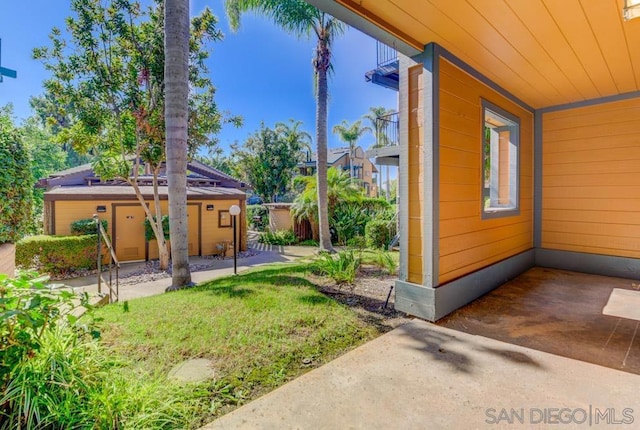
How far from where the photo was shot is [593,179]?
518 centimetres

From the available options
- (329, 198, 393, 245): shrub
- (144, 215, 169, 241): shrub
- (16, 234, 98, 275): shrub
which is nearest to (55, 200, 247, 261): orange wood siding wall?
(144, 215, 169, 241): shrub

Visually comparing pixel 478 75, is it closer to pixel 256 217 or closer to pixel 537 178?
pixel 537 178

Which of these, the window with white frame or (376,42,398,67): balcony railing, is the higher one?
(376,42,398,67): balcony railing

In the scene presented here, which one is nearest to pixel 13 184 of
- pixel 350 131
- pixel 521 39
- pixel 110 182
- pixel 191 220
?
pixel 521 39

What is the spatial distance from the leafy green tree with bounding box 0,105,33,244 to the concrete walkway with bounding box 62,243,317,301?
10.3 feet

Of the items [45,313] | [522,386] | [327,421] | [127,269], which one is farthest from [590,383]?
[127,269]

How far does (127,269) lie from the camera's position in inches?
354

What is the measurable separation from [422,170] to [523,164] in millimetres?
3264

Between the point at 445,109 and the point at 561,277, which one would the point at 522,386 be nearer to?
the point at 445,109

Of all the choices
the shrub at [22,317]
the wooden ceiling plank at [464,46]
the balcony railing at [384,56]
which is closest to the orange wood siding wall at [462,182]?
the wooden ceiling plank at [464,46]

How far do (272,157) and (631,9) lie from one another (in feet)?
61.6

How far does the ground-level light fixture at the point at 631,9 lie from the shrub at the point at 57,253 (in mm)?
11222

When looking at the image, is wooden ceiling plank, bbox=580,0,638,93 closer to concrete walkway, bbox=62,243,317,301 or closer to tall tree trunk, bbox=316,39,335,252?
tall tree trunk, bbox=316,39,335,252

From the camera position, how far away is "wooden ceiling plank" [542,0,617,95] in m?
2.58
